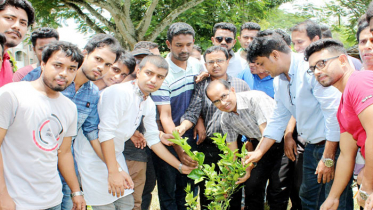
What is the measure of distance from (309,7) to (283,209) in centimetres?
1673

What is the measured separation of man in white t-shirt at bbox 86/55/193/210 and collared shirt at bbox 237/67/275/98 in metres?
1.60

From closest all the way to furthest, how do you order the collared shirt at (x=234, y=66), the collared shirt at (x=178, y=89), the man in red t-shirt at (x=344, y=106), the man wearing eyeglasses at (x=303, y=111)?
the man in red t-shirt at (x=344, y=106), the man wearing eyeglasses at (x=303, y=111), the collared shirt at (x=178, y=89), the collared shirt at (x=234, y=66)

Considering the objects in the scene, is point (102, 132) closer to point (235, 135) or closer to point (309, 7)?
point (235, 135)

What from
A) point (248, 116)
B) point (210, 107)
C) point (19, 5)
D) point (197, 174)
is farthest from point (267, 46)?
point (19, 5)

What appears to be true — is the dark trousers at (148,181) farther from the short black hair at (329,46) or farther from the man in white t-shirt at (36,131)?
the short black hair at (329,46)

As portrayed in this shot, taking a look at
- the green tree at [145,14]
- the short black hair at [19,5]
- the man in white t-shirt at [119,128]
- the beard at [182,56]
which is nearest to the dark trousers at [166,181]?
the man in white t-shirt at [119,128]

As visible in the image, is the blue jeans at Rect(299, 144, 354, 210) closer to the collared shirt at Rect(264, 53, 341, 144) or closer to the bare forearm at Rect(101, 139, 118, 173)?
the collared shirt at Rect(264, 53, 341, 144)

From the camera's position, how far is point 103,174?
2.97 m

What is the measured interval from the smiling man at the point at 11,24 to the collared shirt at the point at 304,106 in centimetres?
261

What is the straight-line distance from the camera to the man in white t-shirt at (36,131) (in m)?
2.24

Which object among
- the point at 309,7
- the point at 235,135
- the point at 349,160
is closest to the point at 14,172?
the point at 235,135

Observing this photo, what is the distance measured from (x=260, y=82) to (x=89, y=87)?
2391 millimetres

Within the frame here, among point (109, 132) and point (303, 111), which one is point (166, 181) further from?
point (303, 111)

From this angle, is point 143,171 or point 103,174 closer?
point 103,174
